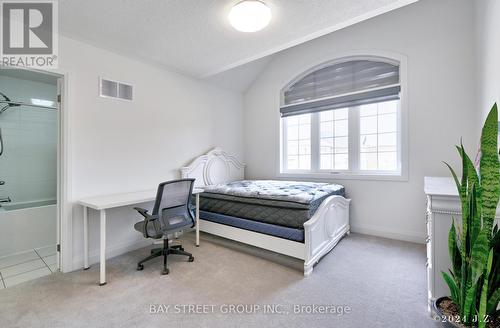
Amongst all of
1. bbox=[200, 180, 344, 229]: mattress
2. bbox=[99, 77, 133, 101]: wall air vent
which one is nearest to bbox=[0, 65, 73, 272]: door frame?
bbox=[99, 77, 133, 101]: wall air vent

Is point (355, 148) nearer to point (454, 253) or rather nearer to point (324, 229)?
point (324, 229)

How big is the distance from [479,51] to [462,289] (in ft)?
8.31

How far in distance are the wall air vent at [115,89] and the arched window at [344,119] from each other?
98.6 inches

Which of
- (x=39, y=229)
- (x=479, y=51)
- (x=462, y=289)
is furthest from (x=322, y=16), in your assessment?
(x=39, y=229)

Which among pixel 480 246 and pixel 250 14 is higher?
pixel 250 14

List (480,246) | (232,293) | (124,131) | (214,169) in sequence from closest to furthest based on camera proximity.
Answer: (480,246) < (232,293) < (124,131) < (214,169)

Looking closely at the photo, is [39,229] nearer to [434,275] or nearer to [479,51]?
[434,275]

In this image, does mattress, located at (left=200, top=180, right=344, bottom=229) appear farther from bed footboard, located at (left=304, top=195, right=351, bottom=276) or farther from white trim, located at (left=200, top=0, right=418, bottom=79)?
white trim, located at (left=200, top=0, right=418, bottom=79)

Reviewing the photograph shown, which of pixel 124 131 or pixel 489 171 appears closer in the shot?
pixel 489 171

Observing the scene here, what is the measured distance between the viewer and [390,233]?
125 inches

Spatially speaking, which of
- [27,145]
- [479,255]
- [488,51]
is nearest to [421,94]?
[488,51]

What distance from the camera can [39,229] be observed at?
2904 millimetres

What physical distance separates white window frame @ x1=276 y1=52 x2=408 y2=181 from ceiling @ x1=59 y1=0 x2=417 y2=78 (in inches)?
50.5

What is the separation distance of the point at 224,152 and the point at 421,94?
3.03m
